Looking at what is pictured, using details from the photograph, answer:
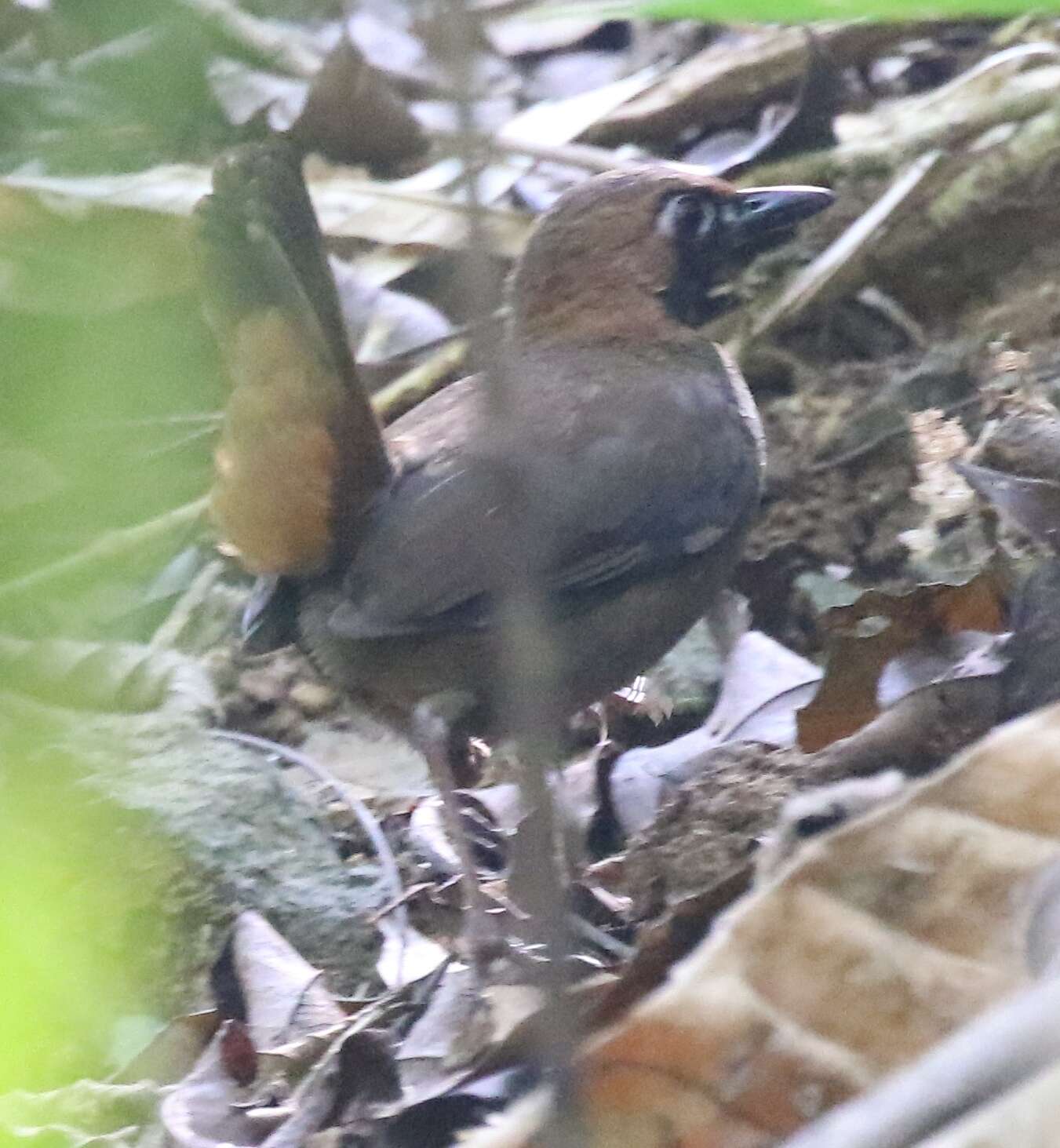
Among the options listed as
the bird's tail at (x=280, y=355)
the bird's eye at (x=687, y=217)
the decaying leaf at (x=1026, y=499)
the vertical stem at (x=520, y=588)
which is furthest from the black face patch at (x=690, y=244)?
the vertical stem at (x=520, y=588)

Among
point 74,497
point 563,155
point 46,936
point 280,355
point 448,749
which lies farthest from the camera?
point 563,155

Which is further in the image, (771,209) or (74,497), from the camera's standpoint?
(771,209)

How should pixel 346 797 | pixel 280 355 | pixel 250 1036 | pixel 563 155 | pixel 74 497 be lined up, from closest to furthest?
pixel 74 497 < pixel 250 1036 < pixel 280 355 < pixel 346 797 < pixel 563 155

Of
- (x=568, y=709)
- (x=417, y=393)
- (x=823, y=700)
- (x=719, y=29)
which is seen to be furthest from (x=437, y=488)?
(x=719, y=29)

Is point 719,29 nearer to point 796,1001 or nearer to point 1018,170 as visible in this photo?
point 1018,170

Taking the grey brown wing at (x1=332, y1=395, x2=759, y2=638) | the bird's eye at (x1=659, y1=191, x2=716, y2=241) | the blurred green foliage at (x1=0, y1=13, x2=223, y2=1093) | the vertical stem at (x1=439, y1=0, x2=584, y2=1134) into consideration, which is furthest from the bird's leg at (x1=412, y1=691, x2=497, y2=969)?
the vertical stem at (x1=439, y1=0, x2=584, y2=1134)

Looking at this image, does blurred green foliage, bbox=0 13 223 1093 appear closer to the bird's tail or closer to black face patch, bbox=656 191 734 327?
the bird's tail

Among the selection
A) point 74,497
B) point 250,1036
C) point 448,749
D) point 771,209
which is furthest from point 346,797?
point 74,497

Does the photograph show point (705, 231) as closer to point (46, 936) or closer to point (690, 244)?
point (690, 244)
